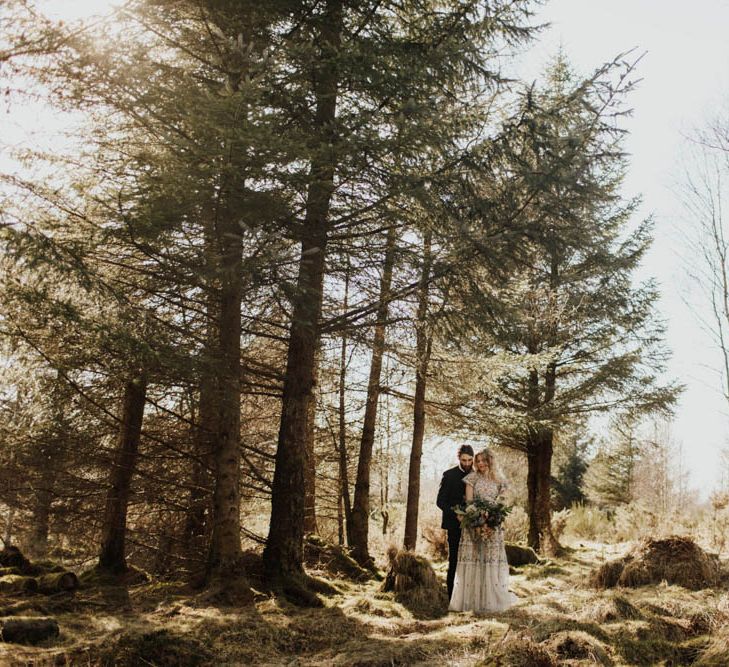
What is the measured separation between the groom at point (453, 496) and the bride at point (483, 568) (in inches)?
17.0

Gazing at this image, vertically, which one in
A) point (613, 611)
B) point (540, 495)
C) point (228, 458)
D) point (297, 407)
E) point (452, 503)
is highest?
point (297, 407)

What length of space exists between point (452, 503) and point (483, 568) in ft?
3.58

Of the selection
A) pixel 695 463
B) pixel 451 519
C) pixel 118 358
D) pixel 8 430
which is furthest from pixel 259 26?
pixel 695 463

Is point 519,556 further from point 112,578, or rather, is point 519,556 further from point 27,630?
point 27,630

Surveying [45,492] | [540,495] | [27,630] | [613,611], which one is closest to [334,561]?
[45,492]

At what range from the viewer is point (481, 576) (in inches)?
317

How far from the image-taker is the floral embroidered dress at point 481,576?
7961mm

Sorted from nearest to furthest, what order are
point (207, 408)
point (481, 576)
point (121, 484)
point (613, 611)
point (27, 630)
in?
point (27, 630), point (613, 611), point (481, 576), point (121, 484), point (207, 408)

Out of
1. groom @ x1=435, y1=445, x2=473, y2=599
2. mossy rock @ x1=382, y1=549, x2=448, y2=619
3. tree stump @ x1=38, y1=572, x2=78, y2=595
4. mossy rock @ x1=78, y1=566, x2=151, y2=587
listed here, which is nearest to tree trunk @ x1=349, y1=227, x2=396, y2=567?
mossy rock @ x1=382, y1=549, x2=448, y2=619

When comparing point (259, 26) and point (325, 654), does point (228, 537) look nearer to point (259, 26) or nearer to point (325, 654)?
point (325, 654)

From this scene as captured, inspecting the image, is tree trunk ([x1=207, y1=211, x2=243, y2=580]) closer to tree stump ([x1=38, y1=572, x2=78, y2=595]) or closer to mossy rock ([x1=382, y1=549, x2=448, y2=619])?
tree stump ([x1=38, y1=572, x2=78, y2=595])

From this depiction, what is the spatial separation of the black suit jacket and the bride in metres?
0.42

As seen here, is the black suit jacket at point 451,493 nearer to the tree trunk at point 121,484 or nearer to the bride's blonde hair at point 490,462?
the bride's blonde hair at point 490,462

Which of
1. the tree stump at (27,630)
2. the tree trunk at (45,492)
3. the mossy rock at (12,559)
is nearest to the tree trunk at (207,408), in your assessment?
the tree trunk at (45,492)
